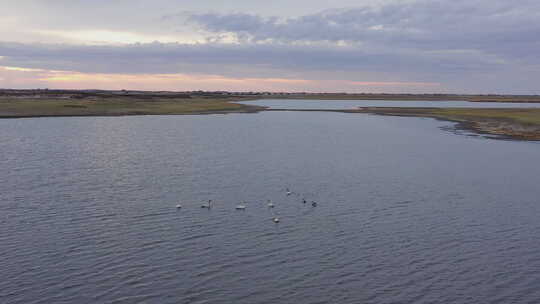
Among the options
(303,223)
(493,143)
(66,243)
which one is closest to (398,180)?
(303,223)

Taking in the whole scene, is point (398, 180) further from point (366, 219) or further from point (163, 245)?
point (163, 245)

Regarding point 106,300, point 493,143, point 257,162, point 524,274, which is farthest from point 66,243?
point 493,143

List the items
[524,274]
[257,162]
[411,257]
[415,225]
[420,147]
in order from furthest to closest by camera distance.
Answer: [420,147] → [257,162] → [415,225] → [411,257] → [524,274]

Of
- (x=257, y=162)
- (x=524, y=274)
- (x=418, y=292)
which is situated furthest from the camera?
(x=257, y=162)

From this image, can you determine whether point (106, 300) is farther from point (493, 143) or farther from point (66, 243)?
point (493, 143)

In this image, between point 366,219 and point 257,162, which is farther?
point 257,162

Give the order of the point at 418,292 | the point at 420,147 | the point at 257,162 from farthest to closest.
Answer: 1. the point at 420,147
2. the point at 257,162
3. the point at 418,292
